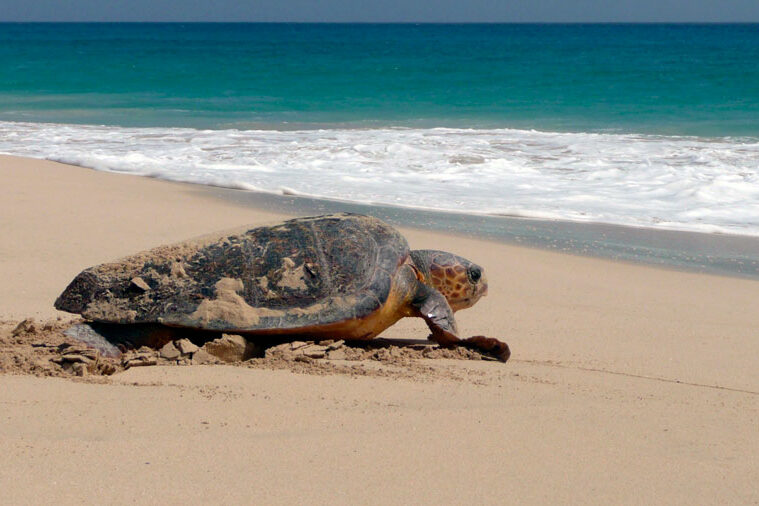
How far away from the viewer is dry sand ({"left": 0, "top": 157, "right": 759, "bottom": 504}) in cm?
253

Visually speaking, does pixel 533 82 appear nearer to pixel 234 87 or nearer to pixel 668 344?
A: pixel 234 87

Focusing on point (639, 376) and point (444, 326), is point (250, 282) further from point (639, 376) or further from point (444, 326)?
point (639, 376)

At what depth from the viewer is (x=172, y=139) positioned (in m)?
13.9

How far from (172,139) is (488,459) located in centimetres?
1193

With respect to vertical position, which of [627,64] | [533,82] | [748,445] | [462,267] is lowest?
[748,445]

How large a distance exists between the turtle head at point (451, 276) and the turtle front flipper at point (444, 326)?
16cm

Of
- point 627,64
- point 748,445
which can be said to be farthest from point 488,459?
point 627,64

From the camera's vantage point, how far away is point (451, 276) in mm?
4281

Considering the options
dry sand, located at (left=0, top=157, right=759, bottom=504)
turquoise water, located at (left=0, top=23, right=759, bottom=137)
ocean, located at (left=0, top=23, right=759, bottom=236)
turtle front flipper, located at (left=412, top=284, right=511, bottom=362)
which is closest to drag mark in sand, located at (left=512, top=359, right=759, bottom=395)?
dry sand, located at (left=0, top=157, right=759, bottom=504)

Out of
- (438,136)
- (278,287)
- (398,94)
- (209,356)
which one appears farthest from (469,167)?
(398,94)

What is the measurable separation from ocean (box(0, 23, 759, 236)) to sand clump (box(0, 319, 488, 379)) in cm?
434

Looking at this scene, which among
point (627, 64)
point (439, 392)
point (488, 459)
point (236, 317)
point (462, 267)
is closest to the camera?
point (488, 459)

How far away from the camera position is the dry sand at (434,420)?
2.53m

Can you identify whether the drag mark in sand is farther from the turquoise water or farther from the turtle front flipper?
the turquoise water
